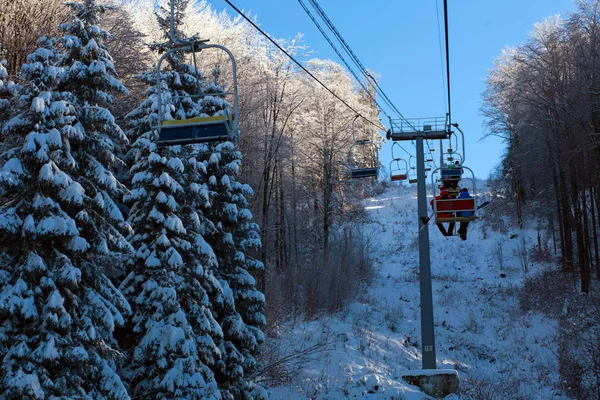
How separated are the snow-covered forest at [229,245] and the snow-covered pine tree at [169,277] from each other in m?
0.06

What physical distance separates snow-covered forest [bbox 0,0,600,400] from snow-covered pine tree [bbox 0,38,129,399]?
0.04 metres

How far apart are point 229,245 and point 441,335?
16.5 metres

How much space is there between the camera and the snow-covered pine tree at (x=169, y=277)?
14.4 meters

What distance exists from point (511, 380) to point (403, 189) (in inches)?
1777

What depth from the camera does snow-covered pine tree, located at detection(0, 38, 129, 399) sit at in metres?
11.0

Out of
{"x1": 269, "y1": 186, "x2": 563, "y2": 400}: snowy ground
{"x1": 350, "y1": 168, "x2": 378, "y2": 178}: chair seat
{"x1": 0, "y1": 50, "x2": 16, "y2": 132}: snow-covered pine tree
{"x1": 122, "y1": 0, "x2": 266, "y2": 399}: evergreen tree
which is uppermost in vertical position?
{"x1": 0, "y1": 50, "x2": 16, "y2": 132}: snow-covered pine tree

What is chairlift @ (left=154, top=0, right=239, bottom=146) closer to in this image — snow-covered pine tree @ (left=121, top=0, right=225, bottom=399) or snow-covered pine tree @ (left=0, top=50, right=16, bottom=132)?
snow-covered pine tree @ (left=121, top=0, right=225, bottom=399)

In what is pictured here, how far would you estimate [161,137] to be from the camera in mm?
9672

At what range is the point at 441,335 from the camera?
30.5 metres

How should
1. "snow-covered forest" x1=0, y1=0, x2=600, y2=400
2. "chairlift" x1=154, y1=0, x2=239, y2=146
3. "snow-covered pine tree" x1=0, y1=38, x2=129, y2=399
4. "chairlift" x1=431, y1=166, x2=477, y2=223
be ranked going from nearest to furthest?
"chairlift" x1=154, y1=0, x2=239, y2=146 < "snow-covered pine tree" x1=0, y1=38, x2=129, y2=399 < "snow-covered forest" x1=0, y1=0, x2=600, y2=400 < "chairlift" x1=431, y1=166, x2=477, y2=223

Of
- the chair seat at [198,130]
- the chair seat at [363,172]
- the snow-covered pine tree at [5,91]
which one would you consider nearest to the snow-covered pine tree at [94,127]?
the snow-covered pine tree at [5,91]

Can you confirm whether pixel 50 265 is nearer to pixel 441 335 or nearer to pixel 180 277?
pixel 180 277

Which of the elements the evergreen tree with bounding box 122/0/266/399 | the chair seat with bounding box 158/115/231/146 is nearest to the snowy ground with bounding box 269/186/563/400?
the evergreen tree with bounding box 122/0/266/399

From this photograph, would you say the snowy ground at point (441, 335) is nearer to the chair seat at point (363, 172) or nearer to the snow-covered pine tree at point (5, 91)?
the chair seat at point (363, 172)
